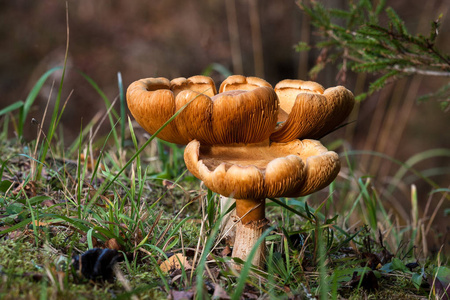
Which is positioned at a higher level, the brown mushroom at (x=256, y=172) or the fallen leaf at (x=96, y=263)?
the brown mushroom at (x=256, y=172)

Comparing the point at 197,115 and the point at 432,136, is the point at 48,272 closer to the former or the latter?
the point at 197,115

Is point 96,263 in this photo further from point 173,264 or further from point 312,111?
point 312,111

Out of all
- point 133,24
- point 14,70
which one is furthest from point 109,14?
point 14,70

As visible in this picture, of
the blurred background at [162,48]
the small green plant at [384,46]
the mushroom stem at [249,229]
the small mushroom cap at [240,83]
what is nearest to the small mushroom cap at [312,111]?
the small mushroom cap at [240,83]

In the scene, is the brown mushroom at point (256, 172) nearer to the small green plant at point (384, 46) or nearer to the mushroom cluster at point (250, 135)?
the mushroom cluster at point (250, 135)

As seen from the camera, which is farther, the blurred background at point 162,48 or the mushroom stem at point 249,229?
the blurred background at point 162,48

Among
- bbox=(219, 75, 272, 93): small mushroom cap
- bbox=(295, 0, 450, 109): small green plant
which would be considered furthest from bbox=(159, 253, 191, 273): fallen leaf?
bbox=(295, 0, 450, 109): small green plant

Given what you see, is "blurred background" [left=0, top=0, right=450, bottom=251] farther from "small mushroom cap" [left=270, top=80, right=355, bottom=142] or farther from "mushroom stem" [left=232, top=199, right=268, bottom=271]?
"mushroom stem" [left=232, top=199, right=268, bottom=271]

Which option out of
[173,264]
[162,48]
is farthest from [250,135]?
[162,48]
